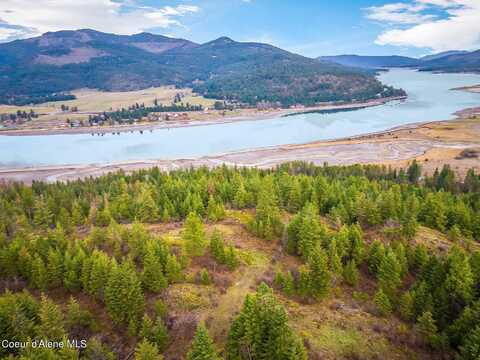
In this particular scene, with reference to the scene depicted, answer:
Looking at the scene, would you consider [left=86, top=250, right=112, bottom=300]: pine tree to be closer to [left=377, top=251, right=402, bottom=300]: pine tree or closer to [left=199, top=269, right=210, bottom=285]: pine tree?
[left=199, top=269, right=210, bottom=285]: pine tree

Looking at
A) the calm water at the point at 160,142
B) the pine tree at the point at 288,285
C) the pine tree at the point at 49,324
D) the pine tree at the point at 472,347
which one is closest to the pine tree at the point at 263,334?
the pine tree at the point at 288,285

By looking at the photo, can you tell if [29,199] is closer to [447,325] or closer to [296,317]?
[296,317]

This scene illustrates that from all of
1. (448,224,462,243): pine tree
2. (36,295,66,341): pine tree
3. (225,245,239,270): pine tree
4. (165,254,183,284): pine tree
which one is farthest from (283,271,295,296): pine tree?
(448,224,462,243): pine tree

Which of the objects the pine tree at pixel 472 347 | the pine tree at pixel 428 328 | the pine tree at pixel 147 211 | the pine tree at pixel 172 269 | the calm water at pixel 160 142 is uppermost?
the calm water at pixel 160 142

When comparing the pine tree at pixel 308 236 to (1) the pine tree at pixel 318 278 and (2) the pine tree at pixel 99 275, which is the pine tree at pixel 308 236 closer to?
(1) the pine tree at pixel 318 278

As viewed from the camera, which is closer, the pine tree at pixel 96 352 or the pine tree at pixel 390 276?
the pine tree at pixel 96 352

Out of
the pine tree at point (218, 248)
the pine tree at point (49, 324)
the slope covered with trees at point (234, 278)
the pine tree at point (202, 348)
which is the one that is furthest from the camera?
the pine tree at point (218, 248)

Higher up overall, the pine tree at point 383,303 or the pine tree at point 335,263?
the pine tree at point 335,263
